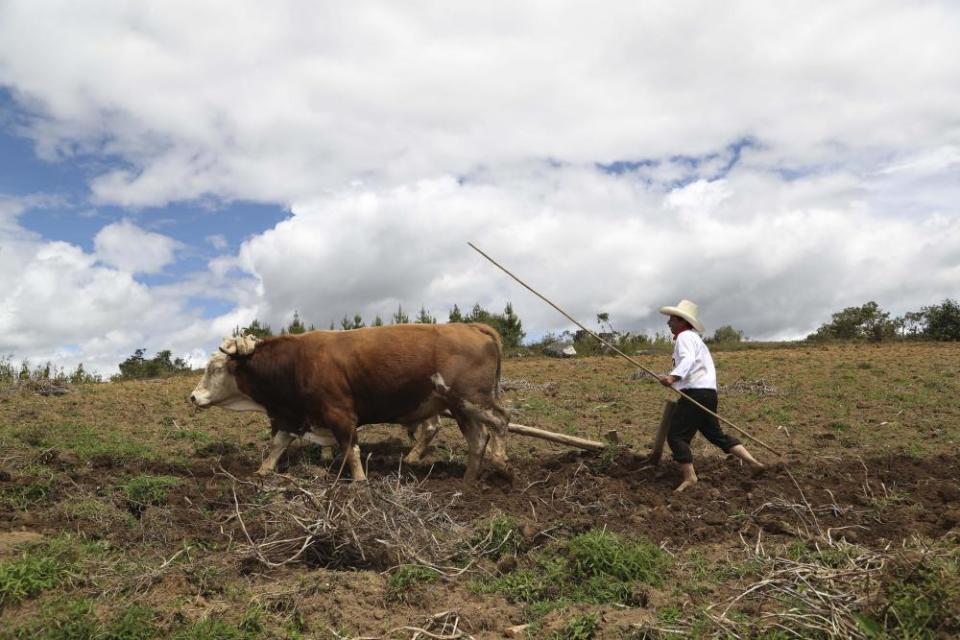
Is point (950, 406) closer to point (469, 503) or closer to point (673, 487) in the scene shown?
point (673, 487)

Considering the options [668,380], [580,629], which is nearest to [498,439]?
[668,380]

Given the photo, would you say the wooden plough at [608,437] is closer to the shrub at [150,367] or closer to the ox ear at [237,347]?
the ox ear at [237,347]

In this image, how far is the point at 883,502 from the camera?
686 centimetres

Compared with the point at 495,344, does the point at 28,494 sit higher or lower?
lower

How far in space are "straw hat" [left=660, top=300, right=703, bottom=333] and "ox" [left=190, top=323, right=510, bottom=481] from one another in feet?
6.47

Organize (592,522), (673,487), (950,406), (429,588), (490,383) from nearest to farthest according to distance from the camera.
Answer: (429,588) → (592,522) → (673,487) → (490,383) → (950,406)

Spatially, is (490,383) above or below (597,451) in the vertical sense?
above

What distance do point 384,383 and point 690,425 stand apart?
334cm

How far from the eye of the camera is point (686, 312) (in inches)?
334

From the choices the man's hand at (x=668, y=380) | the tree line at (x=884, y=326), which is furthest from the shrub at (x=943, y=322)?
the man's hand at (x=668, y=380)

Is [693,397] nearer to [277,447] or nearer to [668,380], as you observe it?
[668,380]

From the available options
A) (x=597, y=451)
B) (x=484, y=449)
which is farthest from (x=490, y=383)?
(x=597, y=451)

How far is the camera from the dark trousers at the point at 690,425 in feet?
26.5

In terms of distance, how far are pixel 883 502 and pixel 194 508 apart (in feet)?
19.8
